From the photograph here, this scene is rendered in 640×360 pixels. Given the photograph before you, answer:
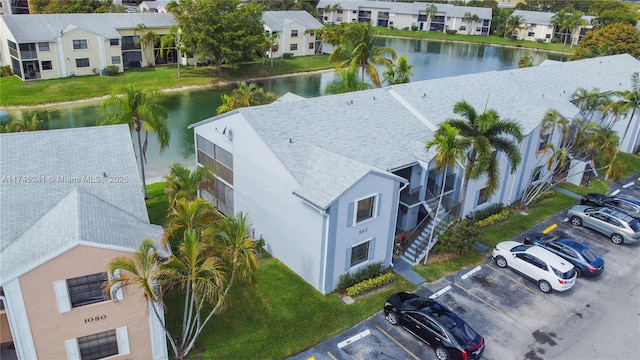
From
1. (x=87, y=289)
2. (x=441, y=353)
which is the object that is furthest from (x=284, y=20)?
(x=87, y=289)

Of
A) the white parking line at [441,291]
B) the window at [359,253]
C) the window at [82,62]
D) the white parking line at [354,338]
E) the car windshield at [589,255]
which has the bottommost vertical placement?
the white parking line at [354,338]

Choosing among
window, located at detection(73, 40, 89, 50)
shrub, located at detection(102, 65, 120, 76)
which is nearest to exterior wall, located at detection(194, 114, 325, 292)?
shrub, located at detection(102, 65, 120, 76)

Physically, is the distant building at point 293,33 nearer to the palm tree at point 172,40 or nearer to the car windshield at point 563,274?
the palm tree at point 172,40

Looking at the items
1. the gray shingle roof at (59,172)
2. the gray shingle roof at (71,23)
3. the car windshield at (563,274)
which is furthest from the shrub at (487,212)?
the gray shingle roof at (71,23)

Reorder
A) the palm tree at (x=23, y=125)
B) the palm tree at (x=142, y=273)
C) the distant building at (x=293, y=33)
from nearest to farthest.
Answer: the palm tree at (x=142, y=273) < the palm tree at (x=23, y=125) < the distant building at (x=293, y=33)

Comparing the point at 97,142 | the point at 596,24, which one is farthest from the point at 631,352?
the point at 596,24

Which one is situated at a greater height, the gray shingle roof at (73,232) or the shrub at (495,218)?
the gray shingle roof at (73,232)

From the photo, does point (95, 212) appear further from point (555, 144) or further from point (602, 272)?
point (555, 144)
